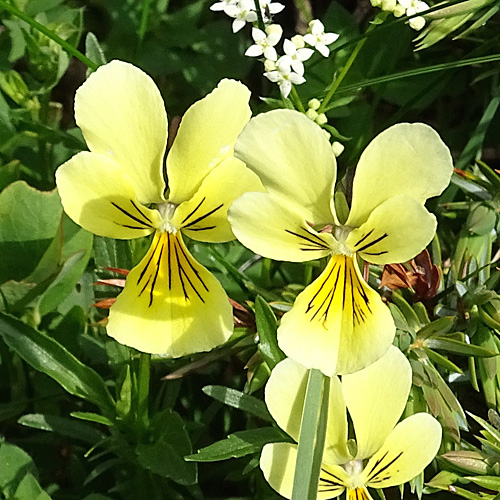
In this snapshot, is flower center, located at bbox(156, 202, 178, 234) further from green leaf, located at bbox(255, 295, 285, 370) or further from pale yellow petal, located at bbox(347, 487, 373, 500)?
pale yellow petal, located at bbox(347, 487, 373, 500)

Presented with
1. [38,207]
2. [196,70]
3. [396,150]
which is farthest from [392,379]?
[196,70]

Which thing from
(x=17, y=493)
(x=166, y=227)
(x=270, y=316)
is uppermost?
(x=166, y=227)

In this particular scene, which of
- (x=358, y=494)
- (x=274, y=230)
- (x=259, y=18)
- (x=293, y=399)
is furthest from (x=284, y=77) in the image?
(x=358, y=494)

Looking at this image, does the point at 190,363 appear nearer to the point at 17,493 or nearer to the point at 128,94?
the point at 17,493

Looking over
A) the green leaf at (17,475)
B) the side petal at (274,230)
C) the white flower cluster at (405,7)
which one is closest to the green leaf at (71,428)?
the green leaf at (17,475)

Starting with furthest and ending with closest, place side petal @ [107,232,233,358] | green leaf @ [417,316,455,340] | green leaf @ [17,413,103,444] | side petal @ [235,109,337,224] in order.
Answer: green leaf @ [17,413,103,444] → green leaf @ [417,316,455,340] → side petal @ [107,232,233,358] → side petal @ [235,109,337,224]

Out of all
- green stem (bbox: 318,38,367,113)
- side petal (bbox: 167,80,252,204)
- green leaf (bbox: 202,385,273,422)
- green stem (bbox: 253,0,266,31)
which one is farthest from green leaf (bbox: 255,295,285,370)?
green stem (bbox: 253,0,266,31)
